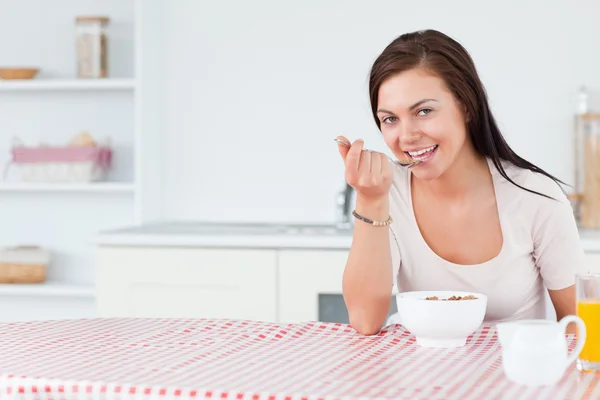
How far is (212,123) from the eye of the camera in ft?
11.1

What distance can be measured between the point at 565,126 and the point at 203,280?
1.35 m

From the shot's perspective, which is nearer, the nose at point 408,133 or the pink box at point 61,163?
the nose at point 408,133

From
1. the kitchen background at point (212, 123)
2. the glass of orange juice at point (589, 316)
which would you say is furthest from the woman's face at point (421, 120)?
the kitchen background at point (212, 123)

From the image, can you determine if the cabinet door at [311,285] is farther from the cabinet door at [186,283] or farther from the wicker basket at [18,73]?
the wicker basket at [18,73]

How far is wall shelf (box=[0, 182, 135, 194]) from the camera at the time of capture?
10.7 feet

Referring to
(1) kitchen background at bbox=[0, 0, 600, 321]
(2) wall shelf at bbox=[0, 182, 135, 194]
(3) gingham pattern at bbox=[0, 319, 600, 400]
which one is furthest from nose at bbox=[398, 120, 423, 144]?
(2) wall shelf at bbox=[0, 182, 135, 194]

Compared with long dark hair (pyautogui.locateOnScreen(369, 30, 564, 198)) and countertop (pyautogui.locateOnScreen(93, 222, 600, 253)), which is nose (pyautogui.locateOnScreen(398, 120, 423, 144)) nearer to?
long dark hair (pyautogui.locateOnScreen(369, 30, 564, 198))

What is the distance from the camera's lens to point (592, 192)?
301 centimetres

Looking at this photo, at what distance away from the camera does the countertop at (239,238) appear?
274 cm

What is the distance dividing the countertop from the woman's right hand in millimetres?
1116

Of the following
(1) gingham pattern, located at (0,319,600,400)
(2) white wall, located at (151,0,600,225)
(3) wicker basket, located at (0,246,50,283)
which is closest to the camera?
(1) gingham pattern, located at (0,319,600,400)

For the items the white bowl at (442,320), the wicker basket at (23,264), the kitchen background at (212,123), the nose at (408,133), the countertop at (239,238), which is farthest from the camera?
the wicker basket at (23,264)

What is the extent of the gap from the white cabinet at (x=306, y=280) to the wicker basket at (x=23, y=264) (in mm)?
1070

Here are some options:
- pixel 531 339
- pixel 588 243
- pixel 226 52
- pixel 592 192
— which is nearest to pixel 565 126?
pixel 592 192
